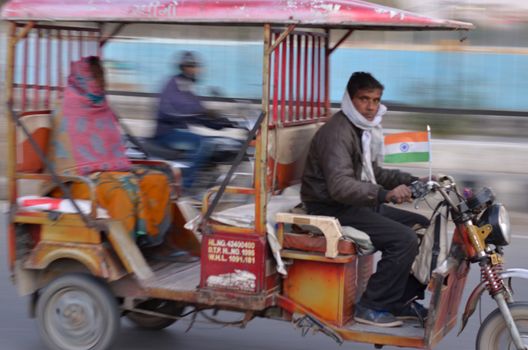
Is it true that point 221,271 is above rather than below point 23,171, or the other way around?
below

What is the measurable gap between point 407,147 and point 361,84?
15.7 inches

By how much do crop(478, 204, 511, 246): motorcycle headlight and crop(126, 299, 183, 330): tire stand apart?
5.74ft

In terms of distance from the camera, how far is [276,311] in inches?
184

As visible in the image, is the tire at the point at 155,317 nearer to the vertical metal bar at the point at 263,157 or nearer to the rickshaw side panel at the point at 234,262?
the rickshaw side panel at the point at 234,262

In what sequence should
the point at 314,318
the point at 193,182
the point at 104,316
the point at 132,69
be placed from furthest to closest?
1. the point at 132,69
2. the point at 193,182
3. the point at 104,316
4. the point at 314,318

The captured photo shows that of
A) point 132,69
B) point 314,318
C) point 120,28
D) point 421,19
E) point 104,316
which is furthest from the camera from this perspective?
point 132,69

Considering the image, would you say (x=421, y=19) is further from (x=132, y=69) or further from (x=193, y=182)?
(x=132, y=69)

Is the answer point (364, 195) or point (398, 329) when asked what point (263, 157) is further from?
point (398, 329)

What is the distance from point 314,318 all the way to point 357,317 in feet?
0.76

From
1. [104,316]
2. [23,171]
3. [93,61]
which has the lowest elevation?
[104,316]

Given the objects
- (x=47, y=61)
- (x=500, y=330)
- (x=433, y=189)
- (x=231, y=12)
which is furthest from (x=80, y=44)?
(x=500, y=330)

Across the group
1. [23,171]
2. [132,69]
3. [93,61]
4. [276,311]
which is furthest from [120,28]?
[132,69]

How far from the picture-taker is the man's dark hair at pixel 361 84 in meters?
4.66

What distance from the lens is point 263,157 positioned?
4422mm
